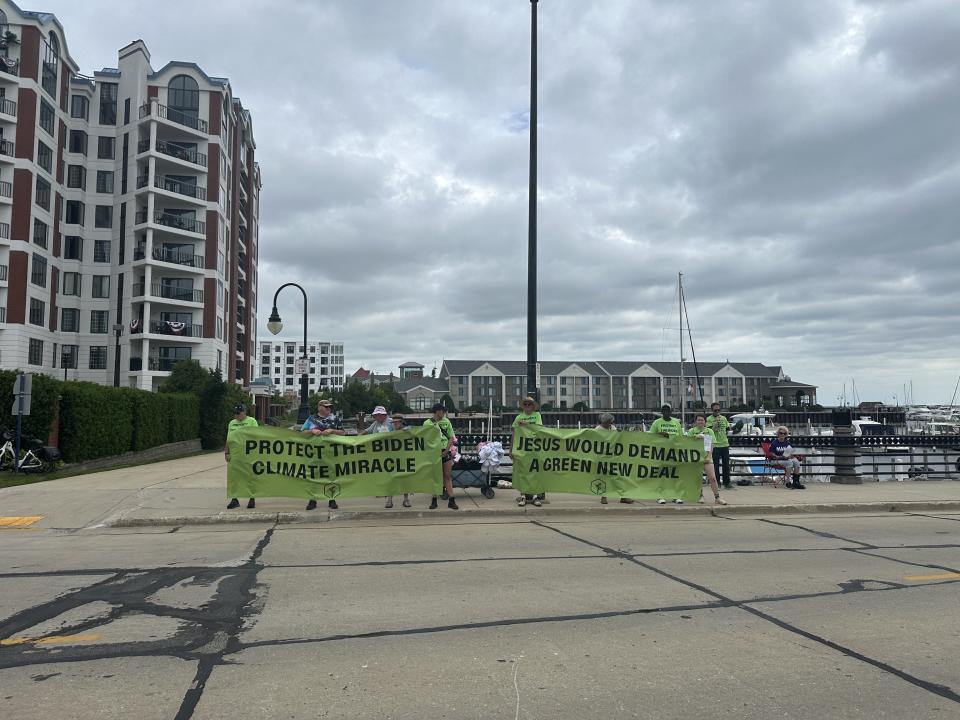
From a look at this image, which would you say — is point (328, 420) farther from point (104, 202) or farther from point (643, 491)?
point (104, 202)

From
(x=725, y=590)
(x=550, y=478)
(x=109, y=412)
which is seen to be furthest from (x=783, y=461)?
(x=109, y=412)

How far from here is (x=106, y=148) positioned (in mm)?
52125

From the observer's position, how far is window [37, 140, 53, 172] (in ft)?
151

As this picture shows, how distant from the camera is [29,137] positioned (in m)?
44.4

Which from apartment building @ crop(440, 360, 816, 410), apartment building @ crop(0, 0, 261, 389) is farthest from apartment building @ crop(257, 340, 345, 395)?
apartment building @ crop(0, 0, 261, 389)

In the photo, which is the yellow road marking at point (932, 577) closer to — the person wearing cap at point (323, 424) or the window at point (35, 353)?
the person wearing cap at point (323, 424)

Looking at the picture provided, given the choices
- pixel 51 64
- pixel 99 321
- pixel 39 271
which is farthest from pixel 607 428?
pixel 51 64

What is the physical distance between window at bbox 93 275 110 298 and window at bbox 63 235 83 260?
1.85 metres

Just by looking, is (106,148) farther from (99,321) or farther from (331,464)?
(331,464)

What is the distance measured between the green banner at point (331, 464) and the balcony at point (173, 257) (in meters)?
44.4

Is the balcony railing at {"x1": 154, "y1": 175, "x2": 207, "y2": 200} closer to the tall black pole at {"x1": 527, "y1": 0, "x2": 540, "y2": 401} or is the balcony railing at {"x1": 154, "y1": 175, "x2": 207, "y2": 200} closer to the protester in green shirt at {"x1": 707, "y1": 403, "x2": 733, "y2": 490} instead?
the tall black pole at {"x1": 527, "y1": 0, "x2": 540, "y2": 401}

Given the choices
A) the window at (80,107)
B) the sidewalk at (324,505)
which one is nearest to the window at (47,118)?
the window at (80,107)

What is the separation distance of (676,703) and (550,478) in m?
8.34

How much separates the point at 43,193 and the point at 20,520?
44.1 meters
